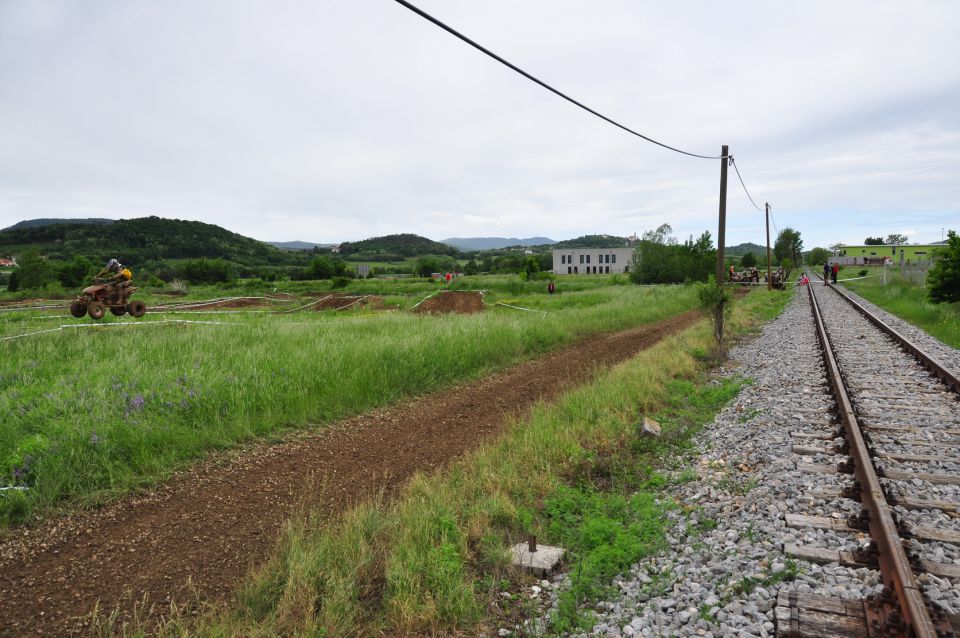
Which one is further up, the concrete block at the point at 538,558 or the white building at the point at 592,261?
the white building at the point at 592,261

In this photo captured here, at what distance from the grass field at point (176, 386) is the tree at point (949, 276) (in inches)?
546

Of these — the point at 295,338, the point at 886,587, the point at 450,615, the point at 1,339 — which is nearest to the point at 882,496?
the point at 886,587

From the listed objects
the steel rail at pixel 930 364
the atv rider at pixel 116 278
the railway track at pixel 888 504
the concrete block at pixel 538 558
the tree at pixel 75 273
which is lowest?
the concrete block at pixel 538 558

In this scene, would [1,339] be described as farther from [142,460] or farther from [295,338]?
[142,460]

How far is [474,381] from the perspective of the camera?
1106 cm

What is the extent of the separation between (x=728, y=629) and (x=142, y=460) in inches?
239

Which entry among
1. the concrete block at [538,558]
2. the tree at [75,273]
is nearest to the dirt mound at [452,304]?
the concrete block at [538,558]

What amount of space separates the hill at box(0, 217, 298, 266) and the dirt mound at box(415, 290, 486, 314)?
3258 inches

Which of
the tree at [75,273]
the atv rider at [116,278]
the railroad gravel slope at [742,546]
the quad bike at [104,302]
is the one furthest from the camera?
the tree at [75,273]

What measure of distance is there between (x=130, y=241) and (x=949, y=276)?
405 ft

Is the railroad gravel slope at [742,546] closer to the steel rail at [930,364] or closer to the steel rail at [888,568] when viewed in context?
the steel rail at [888,568]

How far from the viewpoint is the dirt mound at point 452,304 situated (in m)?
29.9

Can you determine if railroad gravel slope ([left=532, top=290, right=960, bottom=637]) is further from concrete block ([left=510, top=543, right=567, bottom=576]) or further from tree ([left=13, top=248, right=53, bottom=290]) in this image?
tree ([left=13, top=248, right=53, bottom=290])

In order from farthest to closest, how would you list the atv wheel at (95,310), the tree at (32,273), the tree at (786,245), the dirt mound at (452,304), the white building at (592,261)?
the tree at (786,245)
the white building at (592,261)
the tree at (32,273)
the dirt mound at (452,304)
the atv wheel at (95,310)
